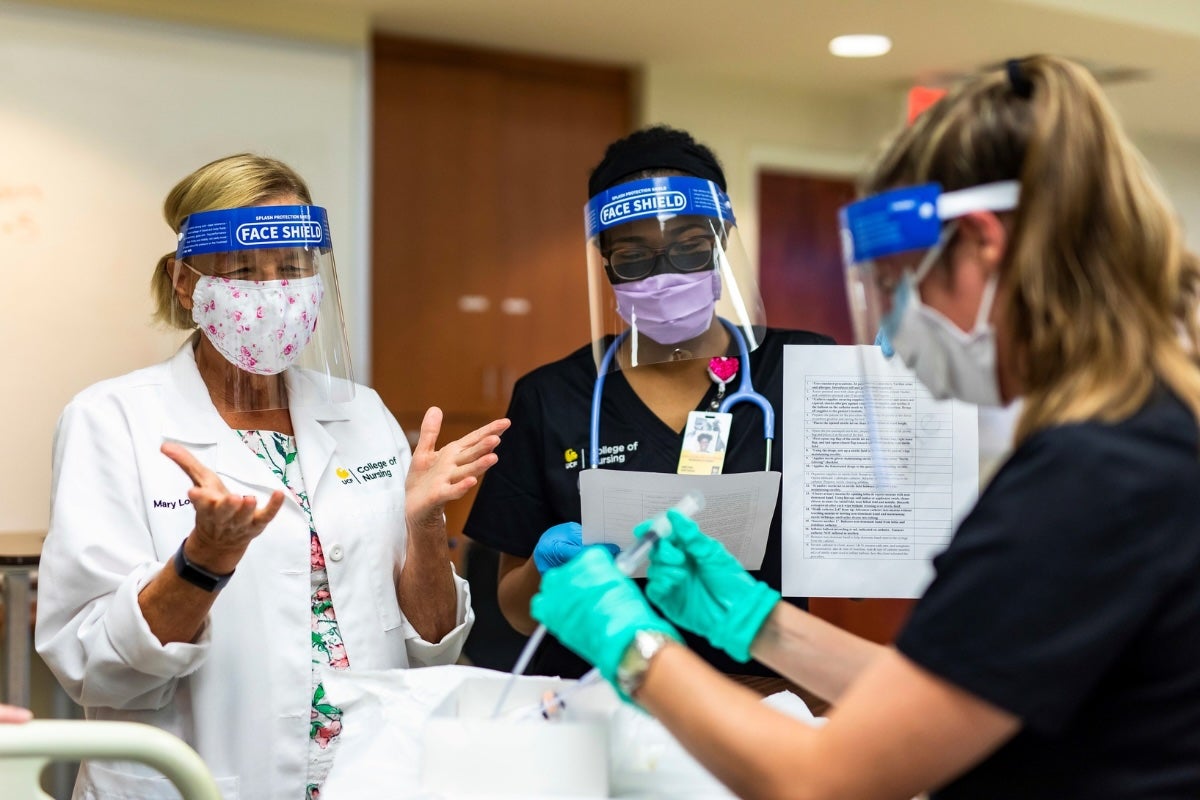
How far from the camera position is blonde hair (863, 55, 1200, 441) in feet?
3.10

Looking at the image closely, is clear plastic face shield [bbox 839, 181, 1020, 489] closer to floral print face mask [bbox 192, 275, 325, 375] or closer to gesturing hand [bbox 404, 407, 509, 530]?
gesturing hand [bbox 404, 407, 509, 530]

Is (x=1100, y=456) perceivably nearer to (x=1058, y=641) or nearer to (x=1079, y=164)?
(x=1058, y=641)

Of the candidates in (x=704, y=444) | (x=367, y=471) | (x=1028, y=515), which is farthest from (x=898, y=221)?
(x=367, y=471)

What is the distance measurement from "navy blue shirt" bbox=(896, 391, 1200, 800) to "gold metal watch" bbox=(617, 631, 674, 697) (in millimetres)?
238

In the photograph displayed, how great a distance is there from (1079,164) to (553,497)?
1.07m

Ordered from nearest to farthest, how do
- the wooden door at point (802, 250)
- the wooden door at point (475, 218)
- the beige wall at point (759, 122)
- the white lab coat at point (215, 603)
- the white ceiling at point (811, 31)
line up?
the white lab coat at point (215, 603) → the white ceiling at point (811, 31) → the wooden door at point (475, 218) → the beige wall at point (759, 122) → the wooden door at point (802, 250)

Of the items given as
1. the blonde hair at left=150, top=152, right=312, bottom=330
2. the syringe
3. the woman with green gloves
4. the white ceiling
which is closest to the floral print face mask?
the blonde hair at left=150, top=152, right=312, bottom=330

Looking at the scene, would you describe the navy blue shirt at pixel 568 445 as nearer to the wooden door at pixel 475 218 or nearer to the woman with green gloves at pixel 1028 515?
the woman with green gloves at pixel 1028 515

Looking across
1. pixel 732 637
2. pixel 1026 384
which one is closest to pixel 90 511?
pixel 732 637

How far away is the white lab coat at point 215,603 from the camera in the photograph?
4.96 ft

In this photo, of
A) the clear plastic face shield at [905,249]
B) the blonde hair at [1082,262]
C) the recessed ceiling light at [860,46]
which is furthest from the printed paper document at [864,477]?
the recessed ceiling light at [860,46]

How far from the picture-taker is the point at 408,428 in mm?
4223

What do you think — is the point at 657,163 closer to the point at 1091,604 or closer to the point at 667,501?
the point at 667,501

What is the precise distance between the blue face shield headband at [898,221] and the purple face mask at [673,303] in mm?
636
